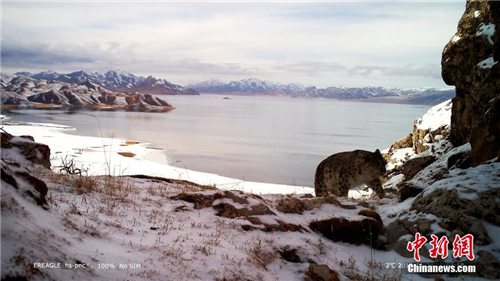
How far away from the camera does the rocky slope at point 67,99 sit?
74.0 metres

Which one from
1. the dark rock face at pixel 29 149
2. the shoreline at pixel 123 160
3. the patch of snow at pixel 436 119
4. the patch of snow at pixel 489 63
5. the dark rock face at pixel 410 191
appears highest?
the patch of snow at pixel 489 63

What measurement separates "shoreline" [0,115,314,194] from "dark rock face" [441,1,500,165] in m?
8.32

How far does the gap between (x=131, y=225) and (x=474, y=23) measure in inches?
566

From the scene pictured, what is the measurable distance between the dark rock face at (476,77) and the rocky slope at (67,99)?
2909 inches

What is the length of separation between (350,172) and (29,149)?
29.5 feet

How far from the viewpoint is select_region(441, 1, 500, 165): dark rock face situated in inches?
351

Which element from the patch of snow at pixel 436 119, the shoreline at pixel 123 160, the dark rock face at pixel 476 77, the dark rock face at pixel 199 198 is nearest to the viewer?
the dark rock face at pixel 199 198

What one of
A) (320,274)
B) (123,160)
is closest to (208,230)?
(320,274)

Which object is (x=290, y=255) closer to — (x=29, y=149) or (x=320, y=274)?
(x=320, y=274)

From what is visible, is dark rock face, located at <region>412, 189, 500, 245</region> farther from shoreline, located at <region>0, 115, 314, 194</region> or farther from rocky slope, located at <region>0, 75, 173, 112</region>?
rocky slope, located at <region>0, 75, 173, 112</region>

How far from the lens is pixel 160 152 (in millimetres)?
32750

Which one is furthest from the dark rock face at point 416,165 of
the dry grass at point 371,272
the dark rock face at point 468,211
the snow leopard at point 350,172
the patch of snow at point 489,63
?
the dry grass at point 371,272

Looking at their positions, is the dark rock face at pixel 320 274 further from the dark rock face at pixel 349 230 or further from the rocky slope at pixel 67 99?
the rocky slope at pixel 67 99

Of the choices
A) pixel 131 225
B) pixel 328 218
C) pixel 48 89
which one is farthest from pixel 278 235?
pixel 48 89
